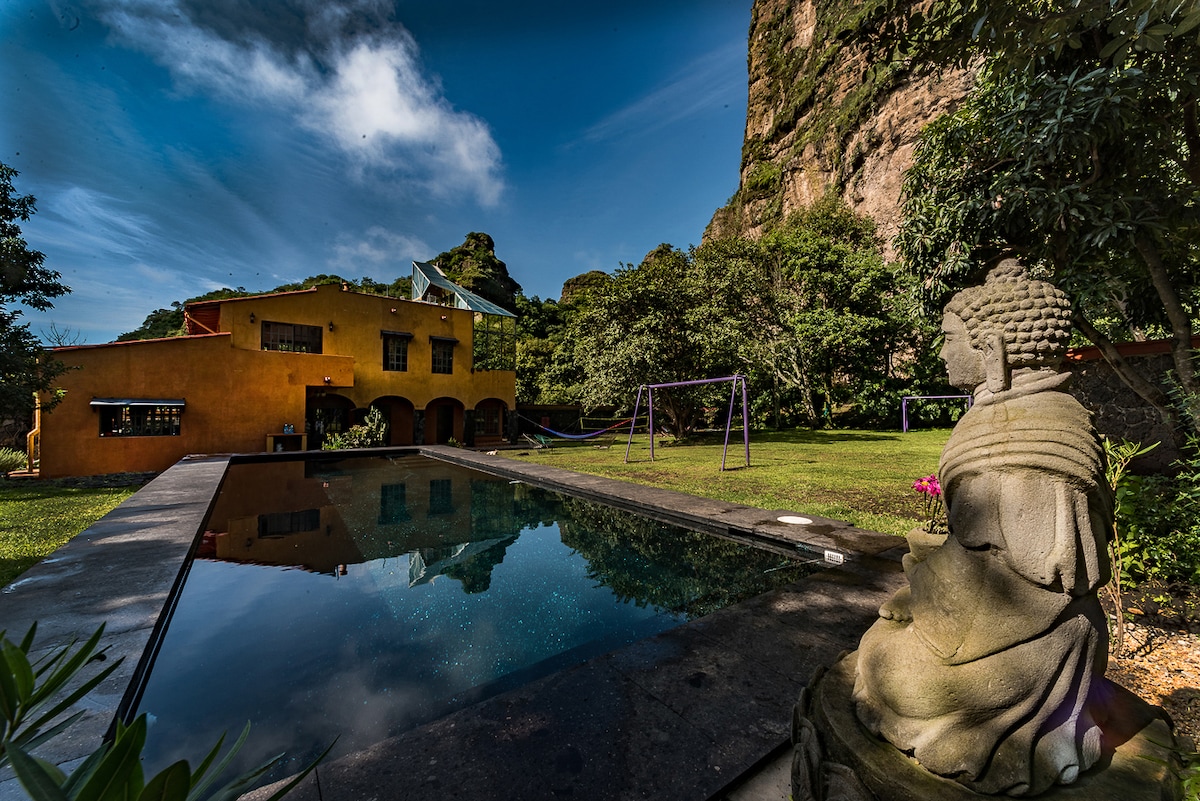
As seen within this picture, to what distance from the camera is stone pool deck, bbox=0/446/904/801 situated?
173cm

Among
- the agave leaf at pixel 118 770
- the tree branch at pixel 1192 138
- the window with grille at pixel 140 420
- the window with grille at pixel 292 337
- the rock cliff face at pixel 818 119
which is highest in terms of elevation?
the rock cliff face at pixel 818 119

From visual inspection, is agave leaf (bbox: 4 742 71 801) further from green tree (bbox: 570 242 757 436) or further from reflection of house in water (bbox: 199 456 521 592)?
green tree (bbox: 570 242 757 436)

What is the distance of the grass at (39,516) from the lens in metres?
4.42

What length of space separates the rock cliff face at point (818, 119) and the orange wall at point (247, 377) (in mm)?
18742

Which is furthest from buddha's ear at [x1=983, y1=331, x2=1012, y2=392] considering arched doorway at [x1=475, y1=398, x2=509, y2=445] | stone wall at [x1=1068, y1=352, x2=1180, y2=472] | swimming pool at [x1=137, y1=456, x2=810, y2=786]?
arched doorway at [x1=475, y1=398, x2=509, y2=445]

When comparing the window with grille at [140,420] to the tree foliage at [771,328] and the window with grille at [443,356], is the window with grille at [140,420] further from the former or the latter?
the tree foliage at [771,328]

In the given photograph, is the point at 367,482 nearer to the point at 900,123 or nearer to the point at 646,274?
the point at 646,274

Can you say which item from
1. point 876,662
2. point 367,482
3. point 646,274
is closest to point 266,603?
point 876,662

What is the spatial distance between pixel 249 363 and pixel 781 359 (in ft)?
59.7

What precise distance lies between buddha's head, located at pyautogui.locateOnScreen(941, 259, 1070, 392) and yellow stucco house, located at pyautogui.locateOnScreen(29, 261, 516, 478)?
50.2ft

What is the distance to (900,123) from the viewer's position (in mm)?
23266

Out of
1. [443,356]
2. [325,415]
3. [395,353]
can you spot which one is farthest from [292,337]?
[443,356]

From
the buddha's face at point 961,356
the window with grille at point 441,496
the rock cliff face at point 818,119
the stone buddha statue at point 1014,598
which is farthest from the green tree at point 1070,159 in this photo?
the rock cliff face at point 818,119

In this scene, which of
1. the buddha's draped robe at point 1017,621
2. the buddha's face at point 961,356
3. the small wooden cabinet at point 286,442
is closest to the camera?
the buddha's draped robe at point 1017,621
